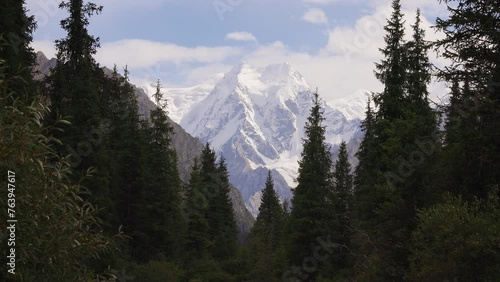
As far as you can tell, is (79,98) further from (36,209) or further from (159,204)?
(36,209)

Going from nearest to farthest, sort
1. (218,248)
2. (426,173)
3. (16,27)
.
→ 1. (426,173)
2. (16,27)
3. (218,248)

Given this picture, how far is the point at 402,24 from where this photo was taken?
90.5 ft

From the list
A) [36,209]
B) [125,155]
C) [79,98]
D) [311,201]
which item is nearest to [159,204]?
[125,155]

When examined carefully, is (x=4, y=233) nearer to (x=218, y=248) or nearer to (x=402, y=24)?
(x=402, y=24)

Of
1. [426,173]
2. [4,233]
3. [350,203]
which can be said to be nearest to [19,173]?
[4,233]

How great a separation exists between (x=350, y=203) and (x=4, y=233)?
42.7 metres

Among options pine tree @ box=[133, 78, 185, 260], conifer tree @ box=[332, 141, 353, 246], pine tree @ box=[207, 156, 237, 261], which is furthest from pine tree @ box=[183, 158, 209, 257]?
conifer tree @ box=[332, 141, 353, 246]

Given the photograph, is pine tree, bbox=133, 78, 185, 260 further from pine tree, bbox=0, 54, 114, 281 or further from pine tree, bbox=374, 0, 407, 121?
pine tree, bbox=0, 54, 114, 281

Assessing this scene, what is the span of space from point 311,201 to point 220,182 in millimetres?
28083

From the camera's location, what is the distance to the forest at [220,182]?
605 cm

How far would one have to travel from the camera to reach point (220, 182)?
61406 mm

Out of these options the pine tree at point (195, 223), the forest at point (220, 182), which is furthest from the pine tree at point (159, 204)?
the pine tree at point (195, 223)

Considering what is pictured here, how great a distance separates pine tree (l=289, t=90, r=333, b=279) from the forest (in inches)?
4.3

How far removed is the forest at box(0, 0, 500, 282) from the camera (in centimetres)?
605
